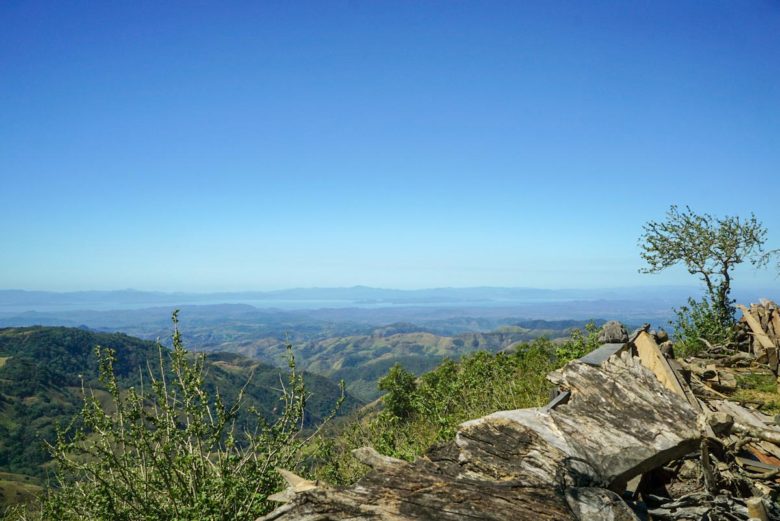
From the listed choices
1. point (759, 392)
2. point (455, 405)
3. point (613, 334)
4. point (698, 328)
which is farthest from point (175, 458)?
point (698, 328)

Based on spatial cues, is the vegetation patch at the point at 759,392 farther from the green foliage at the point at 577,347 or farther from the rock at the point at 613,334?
the green foliage at the point at 577,347

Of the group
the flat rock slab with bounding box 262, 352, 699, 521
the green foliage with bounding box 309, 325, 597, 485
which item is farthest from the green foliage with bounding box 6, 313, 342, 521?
the green foliage with bounding box 309, 325, 597, 485

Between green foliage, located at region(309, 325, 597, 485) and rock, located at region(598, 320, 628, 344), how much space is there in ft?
5.77

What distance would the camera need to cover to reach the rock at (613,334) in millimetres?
15211

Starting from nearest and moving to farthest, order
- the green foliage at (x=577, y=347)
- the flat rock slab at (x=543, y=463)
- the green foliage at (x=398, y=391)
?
the flat rock slab at (x=543, y=463)
the green foliage at (x=577, y=347)
the green foliage at (x=398, y=391)

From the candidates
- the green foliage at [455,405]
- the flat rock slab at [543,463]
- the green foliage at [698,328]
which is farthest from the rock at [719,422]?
the green foliage at [698,328]

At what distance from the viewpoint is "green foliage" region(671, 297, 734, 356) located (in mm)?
23125

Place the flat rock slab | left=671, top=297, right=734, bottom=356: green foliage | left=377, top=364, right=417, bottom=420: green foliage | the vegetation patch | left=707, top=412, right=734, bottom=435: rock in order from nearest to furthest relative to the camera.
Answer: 1. the flat rock slab
2. left=707, top=412, right=734, bottom=435: rock
3. the vegetation patch
4. left=671, top=297, right=734, bottom=356: green foliage
5. left=377, top=364, right=417, bottom=420: green foliage

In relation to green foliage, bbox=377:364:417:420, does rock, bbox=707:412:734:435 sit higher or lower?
higher

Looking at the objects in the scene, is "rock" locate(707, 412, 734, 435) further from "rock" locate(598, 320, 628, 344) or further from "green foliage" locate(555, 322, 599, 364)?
"green foliage" locate(555, 322, 599, 364)

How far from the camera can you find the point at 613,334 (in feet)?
51.0

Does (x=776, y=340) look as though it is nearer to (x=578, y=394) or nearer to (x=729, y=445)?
(x=729, y=445)

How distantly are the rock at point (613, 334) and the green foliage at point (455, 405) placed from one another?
176 centimetres

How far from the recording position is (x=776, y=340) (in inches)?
761
